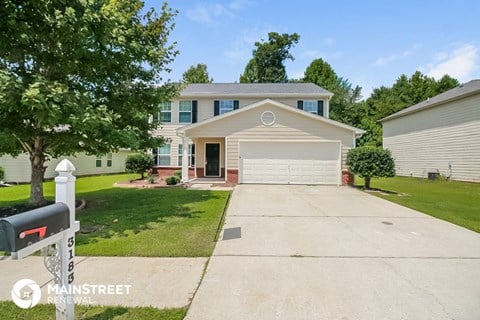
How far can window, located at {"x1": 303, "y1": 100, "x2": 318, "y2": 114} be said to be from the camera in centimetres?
1886

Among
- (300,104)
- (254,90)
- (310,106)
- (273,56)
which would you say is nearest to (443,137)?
(310,106)

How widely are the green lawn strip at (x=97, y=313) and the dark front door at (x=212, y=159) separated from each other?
1461cm

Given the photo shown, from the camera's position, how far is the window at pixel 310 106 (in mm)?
18859

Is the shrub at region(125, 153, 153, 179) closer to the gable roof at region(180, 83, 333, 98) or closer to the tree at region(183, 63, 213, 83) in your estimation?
the gable roof at region(180, 83, 333, 98)

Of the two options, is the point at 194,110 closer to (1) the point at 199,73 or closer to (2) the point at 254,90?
(2) the point at 254,90

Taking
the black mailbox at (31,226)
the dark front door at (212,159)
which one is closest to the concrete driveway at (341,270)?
the black mailbox at (31,226)

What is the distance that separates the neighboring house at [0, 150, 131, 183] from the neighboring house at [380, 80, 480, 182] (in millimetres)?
20770

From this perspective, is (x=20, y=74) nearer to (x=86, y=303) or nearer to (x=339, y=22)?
(x=86, y=303)

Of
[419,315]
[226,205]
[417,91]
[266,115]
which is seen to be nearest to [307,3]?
[266,115]

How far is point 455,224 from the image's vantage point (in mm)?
6801

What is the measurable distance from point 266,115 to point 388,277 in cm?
1187

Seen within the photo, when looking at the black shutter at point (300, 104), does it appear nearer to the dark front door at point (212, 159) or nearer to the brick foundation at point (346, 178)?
the brick foundation at point (346, 178)

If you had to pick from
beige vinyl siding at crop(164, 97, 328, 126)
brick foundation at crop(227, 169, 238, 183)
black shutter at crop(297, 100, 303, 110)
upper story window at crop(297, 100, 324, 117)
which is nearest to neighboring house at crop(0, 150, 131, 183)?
beige vinyl siding at crop(164, 97, 328, 126)

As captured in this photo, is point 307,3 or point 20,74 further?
point 307,3
